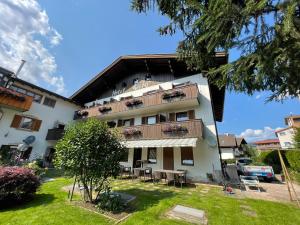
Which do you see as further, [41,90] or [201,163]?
[41,90]

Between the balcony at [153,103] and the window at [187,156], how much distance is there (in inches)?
A: 181

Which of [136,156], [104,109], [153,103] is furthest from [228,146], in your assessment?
[104,109]

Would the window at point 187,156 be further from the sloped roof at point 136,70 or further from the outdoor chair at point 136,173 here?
the sloped roof at point 136,70

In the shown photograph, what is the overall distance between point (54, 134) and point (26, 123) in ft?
11.3

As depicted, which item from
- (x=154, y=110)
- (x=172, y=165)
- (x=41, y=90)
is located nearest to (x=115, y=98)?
(x=154, y=110)

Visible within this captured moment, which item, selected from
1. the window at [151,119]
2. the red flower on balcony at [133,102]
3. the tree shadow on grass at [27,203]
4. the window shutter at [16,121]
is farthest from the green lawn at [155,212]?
the window shutter at [16,121]

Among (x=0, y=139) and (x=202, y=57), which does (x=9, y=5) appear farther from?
(x=202, y=57)

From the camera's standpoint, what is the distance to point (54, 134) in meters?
20.8

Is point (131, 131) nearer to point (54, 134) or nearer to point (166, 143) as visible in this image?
point (166, 143)

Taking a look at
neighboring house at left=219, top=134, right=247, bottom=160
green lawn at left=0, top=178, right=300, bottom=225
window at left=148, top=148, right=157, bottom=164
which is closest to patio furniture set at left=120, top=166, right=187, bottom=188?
window at left=148, top=148, right=157, bottom=164

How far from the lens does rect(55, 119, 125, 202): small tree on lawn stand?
7.14 m

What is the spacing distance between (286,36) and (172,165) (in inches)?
532

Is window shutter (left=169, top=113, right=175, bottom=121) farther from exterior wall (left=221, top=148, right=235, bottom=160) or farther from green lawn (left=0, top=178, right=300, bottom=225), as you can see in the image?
exterior wall (left=221, top=148, right=235, bottom=160)

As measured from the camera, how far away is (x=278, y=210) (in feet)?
23.2
